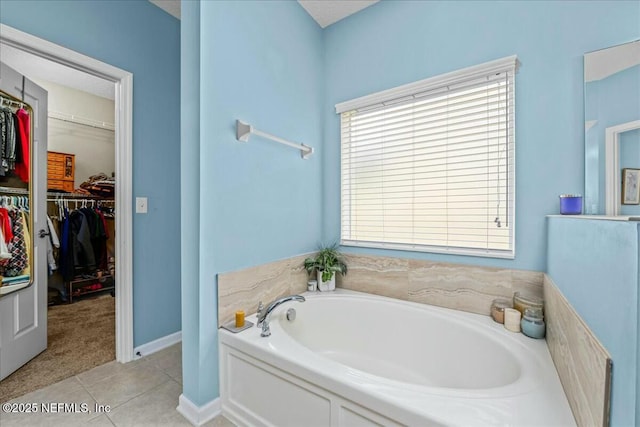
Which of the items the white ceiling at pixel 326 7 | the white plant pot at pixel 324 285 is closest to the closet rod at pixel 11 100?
the white ceiling at pixel 326 7

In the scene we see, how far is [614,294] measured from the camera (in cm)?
61

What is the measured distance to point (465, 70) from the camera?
1604 mm

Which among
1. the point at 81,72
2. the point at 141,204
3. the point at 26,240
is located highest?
the point at 81,72

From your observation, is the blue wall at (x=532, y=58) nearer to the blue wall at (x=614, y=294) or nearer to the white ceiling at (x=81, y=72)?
the white ceiling at (x=81, y=72)

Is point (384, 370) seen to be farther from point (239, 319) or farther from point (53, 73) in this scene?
point (53, 73)

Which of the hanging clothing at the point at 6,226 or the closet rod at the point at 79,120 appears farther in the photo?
the closet rod at the point at 79,120

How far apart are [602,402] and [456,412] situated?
36 centimetres

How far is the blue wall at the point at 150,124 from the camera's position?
180cm

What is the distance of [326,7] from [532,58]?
4.73ft

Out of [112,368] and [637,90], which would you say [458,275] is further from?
[112,368]

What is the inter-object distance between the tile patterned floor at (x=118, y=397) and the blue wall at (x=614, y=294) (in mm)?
1522

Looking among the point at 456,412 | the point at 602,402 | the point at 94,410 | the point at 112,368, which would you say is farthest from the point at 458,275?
the point at 112,368

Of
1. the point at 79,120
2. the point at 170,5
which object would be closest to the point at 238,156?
the point at 170,5

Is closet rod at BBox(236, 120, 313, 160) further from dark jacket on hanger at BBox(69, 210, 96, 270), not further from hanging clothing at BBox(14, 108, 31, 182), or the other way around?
dark jacket on hanger at BBox(69, 210, 96, 270)
